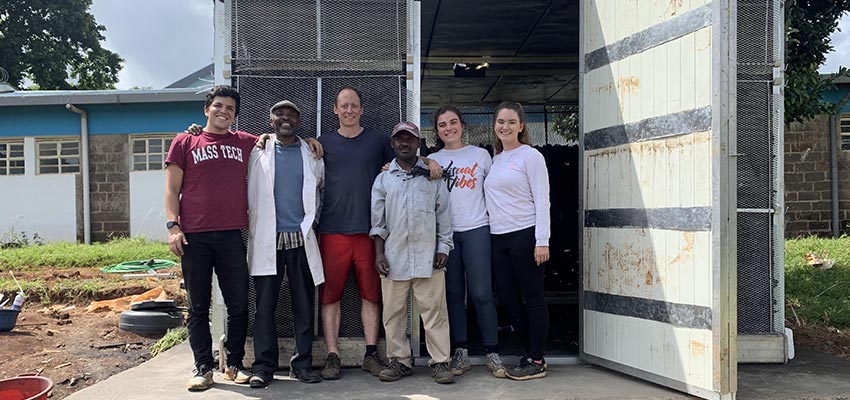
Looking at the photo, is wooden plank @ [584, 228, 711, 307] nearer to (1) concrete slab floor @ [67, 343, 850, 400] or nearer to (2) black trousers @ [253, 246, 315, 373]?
(1) concrete slab floor @ [67, 343, 850, 400]

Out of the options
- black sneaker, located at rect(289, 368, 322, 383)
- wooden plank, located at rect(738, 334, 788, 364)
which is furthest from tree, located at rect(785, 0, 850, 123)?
black sneaker, located at rect(289, 368, 322, 383)

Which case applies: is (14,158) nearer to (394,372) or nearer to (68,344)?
(68,344)

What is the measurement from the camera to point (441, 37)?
687cm

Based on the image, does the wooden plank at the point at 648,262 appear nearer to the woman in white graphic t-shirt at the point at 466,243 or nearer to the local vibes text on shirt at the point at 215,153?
the woman in white graphic t-shirt at the point at 466,243

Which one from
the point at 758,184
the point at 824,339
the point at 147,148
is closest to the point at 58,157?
the point at 147,148

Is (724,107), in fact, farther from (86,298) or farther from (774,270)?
(86,298)

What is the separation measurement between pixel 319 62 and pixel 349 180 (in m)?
0.93

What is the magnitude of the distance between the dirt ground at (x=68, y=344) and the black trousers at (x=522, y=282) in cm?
292

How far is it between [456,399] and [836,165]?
10963 mm

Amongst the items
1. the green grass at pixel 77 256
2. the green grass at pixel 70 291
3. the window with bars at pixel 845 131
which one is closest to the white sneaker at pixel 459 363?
the green grass at pixel 70 291

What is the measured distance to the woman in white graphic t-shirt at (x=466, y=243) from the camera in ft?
13.3

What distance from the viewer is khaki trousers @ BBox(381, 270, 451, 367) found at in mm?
4008

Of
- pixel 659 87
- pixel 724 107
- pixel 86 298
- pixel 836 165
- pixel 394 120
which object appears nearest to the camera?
pixel 724 107

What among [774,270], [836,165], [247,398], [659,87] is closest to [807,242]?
[836,165]
